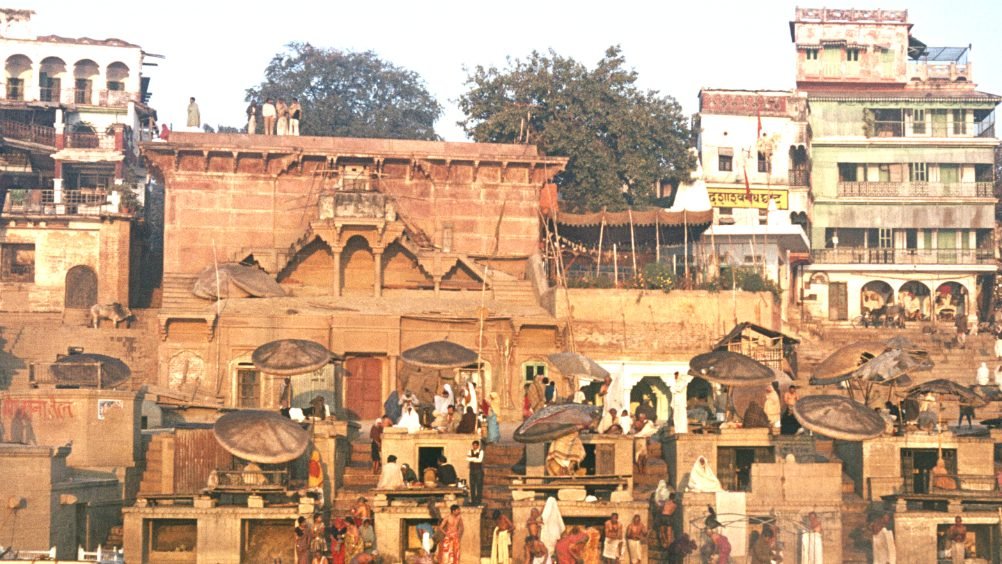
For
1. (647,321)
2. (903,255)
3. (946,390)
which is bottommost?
(946,390)

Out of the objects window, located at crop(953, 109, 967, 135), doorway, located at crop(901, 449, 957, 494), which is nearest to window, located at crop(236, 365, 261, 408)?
doorway, located at crop(901, 449, 957, 494)

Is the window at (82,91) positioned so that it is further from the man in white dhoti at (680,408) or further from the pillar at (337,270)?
the man in white dhoti at (680,408)

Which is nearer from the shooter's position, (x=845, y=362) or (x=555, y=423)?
(x=555, y=423)

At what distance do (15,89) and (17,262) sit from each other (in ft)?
38.0

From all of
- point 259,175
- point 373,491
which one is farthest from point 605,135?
point 373,491

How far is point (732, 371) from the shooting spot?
30469 mm

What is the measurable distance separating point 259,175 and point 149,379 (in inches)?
247

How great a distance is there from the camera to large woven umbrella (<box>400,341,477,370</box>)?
32594 millimetres

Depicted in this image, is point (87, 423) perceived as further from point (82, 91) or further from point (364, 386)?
point (82, 91)

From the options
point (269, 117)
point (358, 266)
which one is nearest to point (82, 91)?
point (269, 117)

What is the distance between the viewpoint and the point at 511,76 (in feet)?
178

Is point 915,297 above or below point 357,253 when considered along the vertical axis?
below

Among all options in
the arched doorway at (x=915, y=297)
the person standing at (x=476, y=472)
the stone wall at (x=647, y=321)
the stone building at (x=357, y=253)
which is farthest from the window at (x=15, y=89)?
the person standing at (x=476, y=472)

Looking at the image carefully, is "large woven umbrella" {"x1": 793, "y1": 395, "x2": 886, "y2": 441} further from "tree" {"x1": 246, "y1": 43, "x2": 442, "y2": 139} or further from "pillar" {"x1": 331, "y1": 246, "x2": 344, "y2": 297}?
"tree" {"x1": 246, "y1": 43, "x2": 442, "y2": 139}
